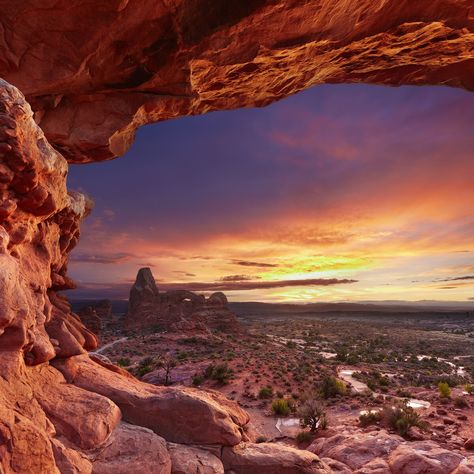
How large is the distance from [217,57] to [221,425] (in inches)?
437

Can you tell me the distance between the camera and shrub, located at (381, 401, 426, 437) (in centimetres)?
1652

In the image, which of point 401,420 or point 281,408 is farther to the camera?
point 281,408

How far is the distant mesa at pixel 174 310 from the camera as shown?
6216cm

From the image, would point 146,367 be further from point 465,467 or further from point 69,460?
point 69,460

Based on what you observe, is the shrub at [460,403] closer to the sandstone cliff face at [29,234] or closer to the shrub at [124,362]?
the sandstone cliff face at [29,234]

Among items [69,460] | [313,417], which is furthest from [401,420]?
[69,460]

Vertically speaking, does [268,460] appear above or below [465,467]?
above

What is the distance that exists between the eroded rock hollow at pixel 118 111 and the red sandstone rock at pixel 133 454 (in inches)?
1.1

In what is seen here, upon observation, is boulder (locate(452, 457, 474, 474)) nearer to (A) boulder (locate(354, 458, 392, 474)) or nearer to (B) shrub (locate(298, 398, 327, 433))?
(A) boulder (locate(354, 458, 392, 474))

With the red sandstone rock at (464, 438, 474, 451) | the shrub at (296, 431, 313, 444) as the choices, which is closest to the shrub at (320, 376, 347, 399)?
the shrub at (296, 431, 313, 444)

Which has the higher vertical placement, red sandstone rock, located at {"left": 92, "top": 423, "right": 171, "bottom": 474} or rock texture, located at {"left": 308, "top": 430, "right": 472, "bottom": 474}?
red sandstone rock, located at {"left": 92, "top": 423, "right": 171, "bottom": 474}

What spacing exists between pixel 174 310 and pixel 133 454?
6353 centimetres

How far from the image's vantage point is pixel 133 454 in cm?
718

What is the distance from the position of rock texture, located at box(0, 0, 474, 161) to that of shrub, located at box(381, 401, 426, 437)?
16.3 meters
